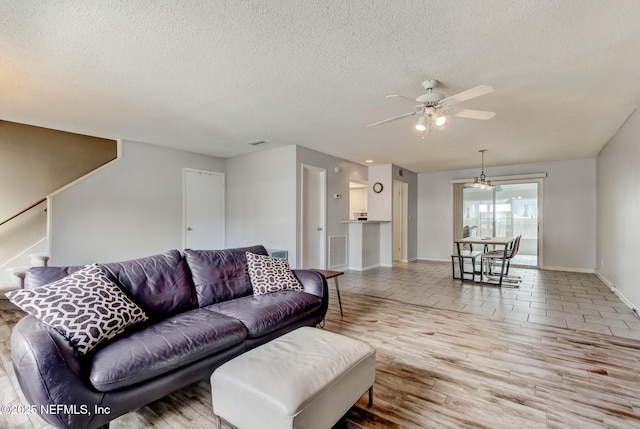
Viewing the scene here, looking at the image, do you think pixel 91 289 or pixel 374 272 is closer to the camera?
pixel 91 289

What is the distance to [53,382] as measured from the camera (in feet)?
4.44

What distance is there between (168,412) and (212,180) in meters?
4.99

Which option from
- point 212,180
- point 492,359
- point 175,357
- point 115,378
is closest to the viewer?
point 115,378

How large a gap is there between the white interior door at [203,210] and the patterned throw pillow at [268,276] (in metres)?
3.32

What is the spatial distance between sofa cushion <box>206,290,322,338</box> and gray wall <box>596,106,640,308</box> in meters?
3.82

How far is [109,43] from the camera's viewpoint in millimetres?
2213

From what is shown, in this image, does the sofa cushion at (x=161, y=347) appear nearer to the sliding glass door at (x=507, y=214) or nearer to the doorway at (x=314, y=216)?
the doorway at (x=314, y=216)

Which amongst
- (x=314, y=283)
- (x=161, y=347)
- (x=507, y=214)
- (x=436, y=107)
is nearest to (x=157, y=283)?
(x=161, y=347)

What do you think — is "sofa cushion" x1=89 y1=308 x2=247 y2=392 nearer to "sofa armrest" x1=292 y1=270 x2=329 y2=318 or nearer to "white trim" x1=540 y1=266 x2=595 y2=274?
"sofa armrest" x1=292 y1=270 x2=329 y2=318

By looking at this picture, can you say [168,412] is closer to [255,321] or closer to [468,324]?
[255,321]

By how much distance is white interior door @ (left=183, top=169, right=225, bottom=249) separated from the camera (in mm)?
5777

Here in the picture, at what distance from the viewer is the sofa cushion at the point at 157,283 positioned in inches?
84.3

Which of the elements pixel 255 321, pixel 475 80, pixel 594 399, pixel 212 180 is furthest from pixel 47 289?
pixel 212 180

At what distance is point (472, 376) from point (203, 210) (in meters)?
5.30
